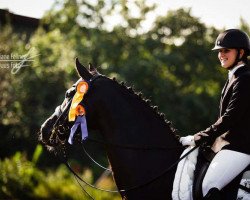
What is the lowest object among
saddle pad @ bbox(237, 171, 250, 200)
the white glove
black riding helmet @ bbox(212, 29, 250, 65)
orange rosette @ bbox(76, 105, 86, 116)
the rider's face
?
saddle pad @ bbox(237, 171, 250, 200)

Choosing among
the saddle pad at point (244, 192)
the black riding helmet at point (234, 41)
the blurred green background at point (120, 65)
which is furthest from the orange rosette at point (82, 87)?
the blurred green background at point (120, 65)

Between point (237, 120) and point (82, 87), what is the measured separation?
62.0 inches

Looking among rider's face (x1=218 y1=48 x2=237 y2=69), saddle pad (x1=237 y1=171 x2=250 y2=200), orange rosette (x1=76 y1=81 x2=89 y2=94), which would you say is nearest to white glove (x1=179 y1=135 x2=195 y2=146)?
saddle pad (x1=237 y1=171 x2=250 y2=200)

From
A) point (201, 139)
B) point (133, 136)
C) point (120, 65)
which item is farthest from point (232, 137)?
point (120, 65)

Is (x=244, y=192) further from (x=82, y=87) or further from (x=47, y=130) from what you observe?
(x=47, y=130)

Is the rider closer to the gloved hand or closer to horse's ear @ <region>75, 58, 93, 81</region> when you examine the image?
the gloved hand

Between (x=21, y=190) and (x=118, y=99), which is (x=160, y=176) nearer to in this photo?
(x=118, y=99)

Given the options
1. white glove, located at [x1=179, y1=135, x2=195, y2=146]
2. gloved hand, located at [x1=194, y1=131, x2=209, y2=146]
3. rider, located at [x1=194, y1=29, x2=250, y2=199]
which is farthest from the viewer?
white glove, located at [x1=179, y1=135, x2=195, y2=146]

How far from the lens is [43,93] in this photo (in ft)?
80.4

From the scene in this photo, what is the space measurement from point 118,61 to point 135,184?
2236 centimetres

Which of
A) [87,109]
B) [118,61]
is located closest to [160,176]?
[87,109]

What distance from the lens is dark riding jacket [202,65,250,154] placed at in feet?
14.0

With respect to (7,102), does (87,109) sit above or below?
above

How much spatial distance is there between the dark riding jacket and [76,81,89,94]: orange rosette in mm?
1297
